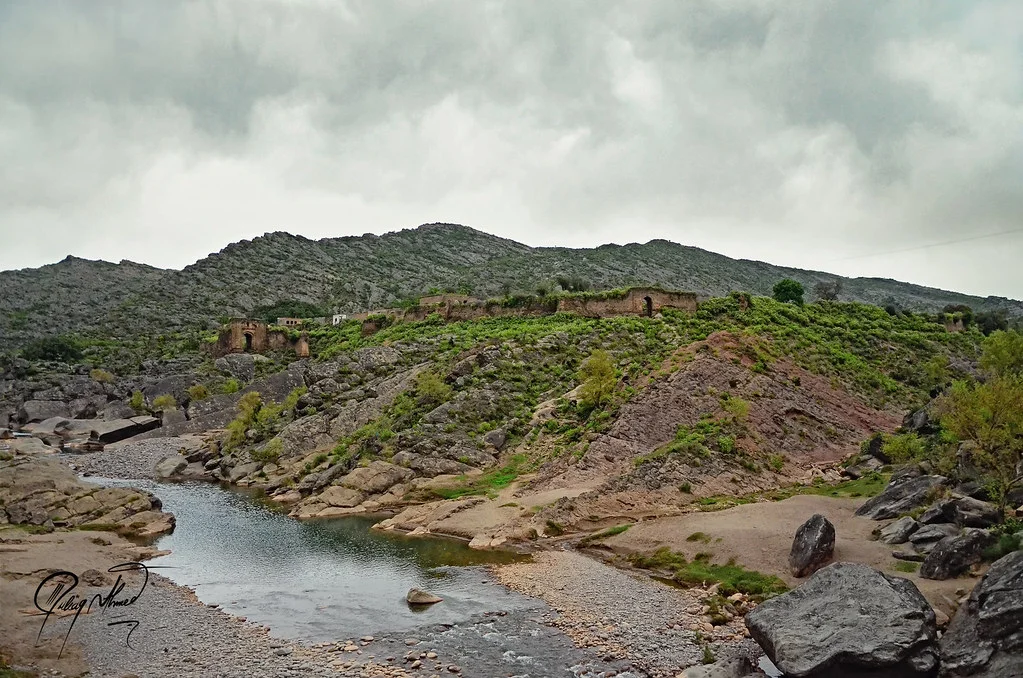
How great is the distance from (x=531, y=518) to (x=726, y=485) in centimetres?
1025

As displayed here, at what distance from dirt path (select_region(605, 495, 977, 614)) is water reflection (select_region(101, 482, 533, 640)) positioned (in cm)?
640

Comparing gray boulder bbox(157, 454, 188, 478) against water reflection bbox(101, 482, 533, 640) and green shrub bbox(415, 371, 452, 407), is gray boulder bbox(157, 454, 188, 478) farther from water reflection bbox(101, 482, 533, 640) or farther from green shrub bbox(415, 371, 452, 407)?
green shrub bbox(415, 371, 452, 407)

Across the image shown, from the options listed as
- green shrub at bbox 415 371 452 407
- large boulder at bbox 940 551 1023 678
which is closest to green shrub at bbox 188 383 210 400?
green shrub at bbox 415 371 452 407

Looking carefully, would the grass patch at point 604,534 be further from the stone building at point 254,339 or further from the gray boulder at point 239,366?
the stone building at point 254,339

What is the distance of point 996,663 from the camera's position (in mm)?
13023

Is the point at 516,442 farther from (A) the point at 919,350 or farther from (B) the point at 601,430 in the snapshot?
(A) the point at 919,350

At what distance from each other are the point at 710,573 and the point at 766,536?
2.84 m

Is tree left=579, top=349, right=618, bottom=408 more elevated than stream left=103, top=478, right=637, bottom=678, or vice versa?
tree left=579, top=349, right=618, bottom=408

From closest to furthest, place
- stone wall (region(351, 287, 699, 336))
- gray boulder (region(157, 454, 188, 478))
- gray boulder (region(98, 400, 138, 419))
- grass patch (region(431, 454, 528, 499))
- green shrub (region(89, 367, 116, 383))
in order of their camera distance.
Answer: grass patch (region(431, 454, 528, 499))
gray boulder (region(157, 454, 188, 478))
stone wall (region(351, 287, 699, 336))
gray boulder (region(98, 400, 138, 419))
green shrub (region(89, 367, 116, 383))

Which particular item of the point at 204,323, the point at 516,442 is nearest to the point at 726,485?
the point at 516,442

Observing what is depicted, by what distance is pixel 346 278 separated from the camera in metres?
146

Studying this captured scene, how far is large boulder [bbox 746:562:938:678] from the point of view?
1375 centimetres

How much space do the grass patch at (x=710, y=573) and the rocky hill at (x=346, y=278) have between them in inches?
3621

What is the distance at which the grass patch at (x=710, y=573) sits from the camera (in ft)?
70.1
